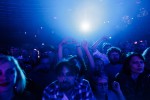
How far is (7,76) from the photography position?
88.3 inches

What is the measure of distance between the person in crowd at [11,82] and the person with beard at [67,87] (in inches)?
29.5

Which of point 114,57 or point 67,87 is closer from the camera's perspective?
point 67,87

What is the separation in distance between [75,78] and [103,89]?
60cm

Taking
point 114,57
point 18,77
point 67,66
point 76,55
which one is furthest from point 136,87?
point 18,77

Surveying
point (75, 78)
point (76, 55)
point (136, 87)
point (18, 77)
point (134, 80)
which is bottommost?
point (136, 87)

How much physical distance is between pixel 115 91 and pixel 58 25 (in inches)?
262

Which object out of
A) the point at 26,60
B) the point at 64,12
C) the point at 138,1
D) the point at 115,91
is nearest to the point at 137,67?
the point at 115,91

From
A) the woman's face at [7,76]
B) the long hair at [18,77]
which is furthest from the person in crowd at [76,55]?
the woman's face at [7,76]

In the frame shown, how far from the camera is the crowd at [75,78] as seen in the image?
2.33m

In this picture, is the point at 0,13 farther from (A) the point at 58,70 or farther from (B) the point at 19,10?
(A) the point at 58,70

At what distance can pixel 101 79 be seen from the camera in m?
3.53

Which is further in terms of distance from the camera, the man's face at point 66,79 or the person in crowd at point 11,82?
the man's face at point 66,79

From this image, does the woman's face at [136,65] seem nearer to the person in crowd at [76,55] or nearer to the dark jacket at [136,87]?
the dark jacket at [136,87]

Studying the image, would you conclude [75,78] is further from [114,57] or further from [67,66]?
[114,57]
